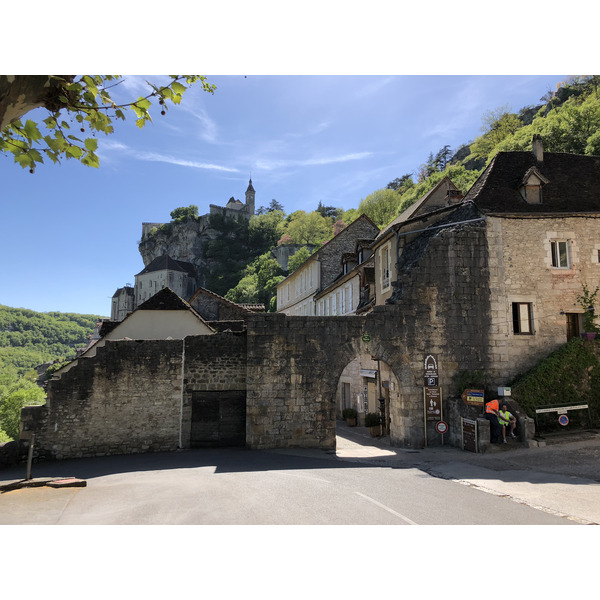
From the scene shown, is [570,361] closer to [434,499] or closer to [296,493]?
[434,499]

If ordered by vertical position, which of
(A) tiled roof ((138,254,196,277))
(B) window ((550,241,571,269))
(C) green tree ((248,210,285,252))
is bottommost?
(B) window ((550,241,571,269))

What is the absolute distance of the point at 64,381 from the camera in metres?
12.7

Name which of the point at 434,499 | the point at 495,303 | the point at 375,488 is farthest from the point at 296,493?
the point at 495,303

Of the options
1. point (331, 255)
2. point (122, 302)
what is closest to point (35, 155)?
point (331, 255)

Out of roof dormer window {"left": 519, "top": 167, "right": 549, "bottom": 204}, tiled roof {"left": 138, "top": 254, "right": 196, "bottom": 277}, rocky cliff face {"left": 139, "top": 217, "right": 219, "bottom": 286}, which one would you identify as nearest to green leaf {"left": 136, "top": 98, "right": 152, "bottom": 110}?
roof dormer window {"left": 519, "top": 167, "right": 549, "bottom": 204}

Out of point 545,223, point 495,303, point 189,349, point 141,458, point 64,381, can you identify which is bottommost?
point 141,458

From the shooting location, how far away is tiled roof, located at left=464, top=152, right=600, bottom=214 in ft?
46.8

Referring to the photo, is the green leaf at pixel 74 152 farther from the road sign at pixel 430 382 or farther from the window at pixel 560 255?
the window at pixel 560 255

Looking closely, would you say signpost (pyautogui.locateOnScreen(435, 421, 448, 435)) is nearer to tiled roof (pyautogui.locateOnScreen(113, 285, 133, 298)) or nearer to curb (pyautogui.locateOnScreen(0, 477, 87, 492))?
curb (pyautogui.locateOnScreen(0, 477, 87, 492))

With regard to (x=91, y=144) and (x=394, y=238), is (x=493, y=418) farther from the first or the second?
(x=91, y=144)

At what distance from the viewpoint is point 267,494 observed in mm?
7613

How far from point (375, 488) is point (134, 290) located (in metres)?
93.4

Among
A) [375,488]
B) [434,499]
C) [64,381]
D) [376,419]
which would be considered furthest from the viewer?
[376,419]

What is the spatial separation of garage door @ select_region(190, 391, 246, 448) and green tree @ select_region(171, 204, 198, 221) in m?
Result: 90.7
